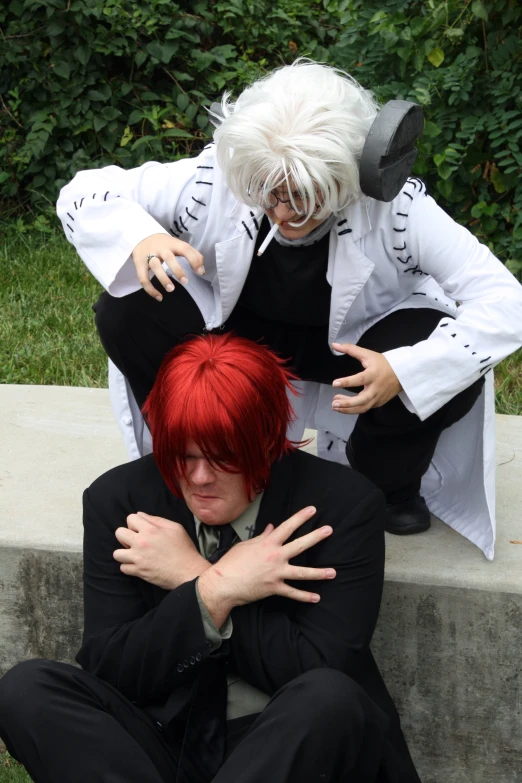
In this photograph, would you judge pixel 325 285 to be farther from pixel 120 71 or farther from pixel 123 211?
pixel 120 71

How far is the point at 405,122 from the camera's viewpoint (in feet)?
6.89

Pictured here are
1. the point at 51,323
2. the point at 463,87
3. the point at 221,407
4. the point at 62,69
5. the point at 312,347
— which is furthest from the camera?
the point at 62,69

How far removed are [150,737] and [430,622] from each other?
71cm

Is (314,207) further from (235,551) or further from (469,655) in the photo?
(469,655)

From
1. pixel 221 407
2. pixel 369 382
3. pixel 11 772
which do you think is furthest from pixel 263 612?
pixel 11 772

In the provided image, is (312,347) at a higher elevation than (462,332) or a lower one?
lower

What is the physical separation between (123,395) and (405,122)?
953 mm

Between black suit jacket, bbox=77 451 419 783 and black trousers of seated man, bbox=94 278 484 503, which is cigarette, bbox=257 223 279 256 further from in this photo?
black suit jacket, bbox=77 451 419 783

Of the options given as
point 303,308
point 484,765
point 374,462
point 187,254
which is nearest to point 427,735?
point 484,765

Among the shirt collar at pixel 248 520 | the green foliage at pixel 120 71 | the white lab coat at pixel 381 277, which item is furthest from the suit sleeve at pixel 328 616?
the green foliage at pixel 120 71

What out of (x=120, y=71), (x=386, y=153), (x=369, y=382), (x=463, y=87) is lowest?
(x=120, y=71)

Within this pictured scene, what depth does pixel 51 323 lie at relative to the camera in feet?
15.2

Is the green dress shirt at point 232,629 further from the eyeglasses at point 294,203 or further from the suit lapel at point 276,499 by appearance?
the eyeglasses at point 294,203

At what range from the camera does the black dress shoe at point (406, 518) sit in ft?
8.17
